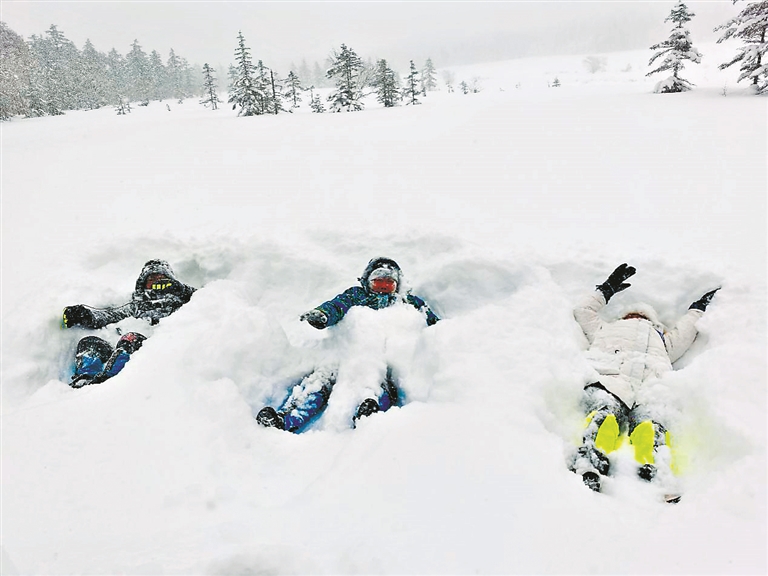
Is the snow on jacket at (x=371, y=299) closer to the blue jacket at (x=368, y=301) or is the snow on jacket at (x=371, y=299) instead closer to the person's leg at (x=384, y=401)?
the blue jacket at (x=368, y=301)

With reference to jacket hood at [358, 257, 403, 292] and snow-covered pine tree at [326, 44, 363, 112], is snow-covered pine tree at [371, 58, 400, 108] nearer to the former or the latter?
snow-covered pine tree at [326, 44, 363, 112]

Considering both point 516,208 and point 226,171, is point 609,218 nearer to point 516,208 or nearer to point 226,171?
point 516,208

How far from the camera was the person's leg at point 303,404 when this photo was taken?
3.09 meters

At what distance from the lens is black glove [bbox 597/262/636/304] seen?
13.1ft

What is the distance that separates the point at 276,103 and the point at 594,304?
25.8 metres

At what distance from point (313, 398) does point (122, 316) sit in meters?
2.42

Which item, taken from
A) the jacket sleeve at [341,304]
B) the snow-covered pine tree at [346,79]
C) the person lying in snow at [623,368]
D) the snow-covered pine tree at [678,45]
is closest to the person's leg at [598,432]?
the person lying in snow at [623,368]

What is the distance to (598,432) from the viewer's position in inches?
108

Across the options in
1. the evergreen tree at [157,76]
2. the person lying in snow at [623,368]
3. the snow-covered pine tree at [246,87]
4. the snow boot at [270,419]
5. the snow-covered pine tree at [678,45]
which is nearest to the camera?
the person lying in snow at [623,368]

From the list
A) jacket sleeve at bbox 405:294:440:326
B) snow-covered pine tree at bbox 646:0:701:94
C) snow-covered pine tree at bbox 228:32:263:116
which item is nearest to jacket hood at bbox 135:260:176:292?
jacket sleeve at bbox 405:294:440:326

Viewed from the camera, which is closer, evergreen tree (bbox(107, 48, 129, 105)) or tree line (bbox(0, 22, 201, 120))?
tree line (bbox(0, 22, 201, 120))

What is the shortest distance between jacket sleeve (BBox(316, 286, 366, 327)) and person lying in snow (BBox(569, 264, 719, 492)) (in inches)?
79.4

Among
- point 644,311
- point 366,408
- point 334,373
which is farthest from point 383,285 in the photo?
point 644,311

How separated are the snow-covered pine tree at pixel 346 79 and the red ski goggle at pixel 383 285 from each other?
21982mm
